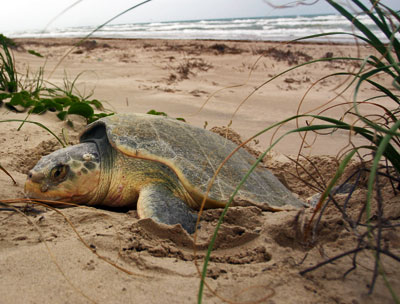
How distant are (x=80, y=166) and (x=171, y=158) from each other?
1.59 ft

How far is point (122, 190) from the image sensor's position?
1895 mm

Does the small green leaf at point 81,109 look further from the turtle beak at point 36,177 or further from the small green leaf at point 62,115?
the turtle beak at point 36,177

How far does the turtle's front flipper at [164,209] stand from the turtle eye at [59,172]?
406 mm

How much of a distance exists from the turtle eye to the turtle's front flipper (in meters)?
0.41

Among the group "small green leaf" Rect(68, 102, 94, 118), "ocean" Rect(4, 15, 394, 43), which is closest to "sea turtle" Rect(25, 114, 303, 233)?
"small green leaf" Rect(68, 102, 94, 118)

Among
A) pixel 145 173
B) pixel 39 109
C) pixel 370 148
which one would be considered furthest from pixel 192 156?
pixel 39 109

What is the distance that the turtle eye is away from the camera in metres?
1.76

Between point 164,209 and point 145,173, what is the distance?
343mm

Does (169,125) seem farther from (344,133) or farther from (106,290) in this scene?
(344,133)

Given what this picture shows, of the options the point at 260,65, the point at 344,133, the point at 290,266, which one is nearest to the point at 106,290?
the point at 290,266

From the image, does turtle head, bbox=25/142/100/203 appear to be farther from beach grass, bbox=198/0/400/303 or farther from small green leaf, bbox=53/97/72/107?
small green leaf, bbox=53/97/72/107

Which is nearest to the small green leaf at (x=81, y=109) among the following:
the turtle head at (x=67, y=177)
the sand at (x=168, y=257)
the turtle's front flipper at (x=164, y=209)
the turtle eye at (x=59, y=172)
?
the sand at (x=168, y=257)

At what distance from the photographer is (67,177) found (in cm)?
179

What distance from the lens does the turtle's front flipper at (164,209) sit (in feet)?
5.07
